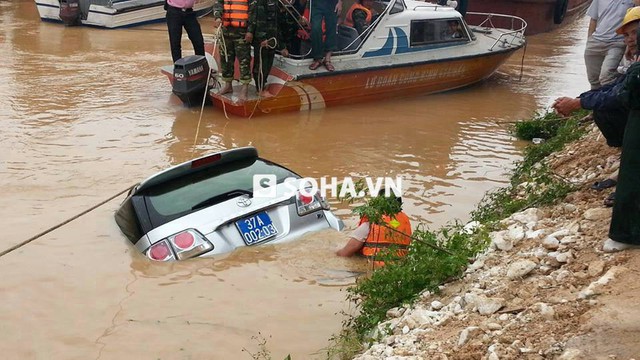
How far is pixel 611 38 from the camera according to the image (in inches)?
327

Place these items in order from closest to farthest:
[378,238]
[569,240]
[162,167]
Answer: [569,240]
[378,238]
[162,167]

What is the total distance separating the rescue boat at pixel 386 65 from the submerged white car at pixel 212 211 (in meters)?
4.92

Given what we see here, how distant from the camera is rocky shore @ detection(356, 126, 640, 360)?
349 cm

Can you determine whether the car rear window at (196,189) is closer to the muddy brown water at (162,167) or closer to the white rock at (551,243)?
the muddy brown water at (162,167)

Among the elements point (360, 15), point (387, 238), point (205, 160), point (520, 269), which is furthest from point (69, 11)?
point (520, 269)

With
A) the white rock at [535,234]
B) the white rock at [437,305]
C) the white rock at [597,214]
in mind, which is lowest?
the white rock at [437,305]

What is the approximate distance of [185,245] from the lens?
18.3 feet

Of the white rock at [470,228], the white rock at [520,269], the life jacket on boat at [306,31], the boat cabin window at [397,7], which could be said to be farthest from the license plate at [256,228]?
the boat cabin window at [397,7]

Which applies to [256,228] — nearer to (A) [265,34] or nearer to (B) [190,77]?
(A) [265,34]

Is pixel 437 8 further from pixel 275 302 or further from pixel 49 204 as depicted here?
pixel 275 302

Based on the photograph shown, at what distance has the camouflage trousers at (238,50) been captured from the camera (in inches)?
417

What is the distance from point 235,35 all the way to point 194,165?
5165mm

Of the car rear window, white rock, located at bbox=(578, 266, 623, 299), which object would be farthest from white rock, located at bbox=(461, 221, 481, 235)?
the car rear window

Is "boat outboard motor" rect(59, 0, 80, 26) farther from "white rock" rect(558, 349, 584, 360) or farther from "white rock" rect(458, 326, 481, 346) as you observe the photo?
"white rock" rect(558, 349, 584, 360)
